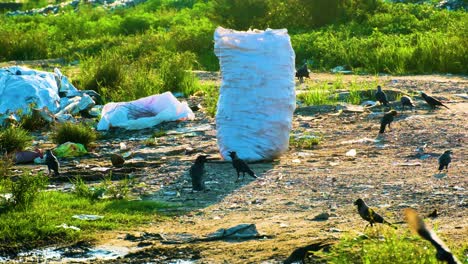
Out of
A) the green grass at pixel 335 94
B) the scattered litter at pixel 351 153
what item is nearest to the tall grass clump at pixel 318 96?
the green grass at pixel 335 94

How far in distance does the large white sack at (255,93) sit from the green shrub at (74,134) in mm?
2347

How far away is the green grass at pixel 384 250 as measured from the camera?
5766 millimetres

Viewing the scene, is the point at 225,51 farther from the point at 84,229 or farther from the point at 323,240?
the point at 323,240

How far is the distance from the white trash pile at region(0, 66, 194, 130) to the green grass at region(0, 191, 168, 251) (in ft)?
13.6

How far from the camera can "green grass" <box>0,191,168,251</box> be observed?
26.6 ft

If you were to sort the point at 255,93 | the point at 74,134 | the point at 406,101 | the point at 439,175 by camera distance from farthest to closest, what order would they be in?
the point at 406,101
the point at 74,134
the point at 255,93
the point at 439,175

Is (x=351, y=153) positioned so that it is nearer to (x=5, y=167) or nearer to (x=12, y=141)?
(x=5, y=167)

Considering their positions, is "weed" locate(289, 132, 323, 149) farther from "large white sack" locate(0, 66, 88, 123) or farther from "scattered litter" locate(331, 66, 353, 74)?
"scattered litter" locate(331, 66, 353, 74)

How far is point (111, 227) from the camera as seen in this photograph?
27.5 feet

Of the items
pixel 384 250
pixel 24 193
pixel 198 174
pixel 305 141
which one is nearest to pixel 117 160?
pixel 198 174

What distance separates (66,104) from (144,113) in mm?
1586

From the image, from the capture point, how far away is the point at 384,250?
19.0ft

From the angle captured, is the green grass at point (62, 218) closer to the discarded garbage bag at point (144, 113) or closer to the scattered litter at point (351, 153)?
the scattered litter at point (351, 153)

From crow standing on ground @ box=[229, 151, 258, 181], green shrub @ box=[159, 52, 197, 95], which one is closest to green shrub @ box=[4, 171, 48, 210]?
crow standing on ground @ box=[229, 151, 258, 181]
